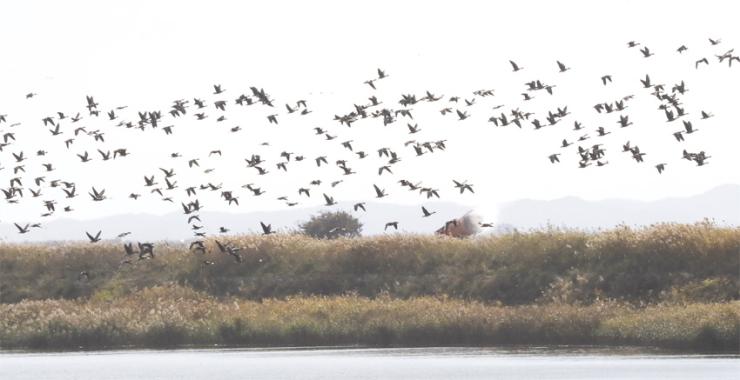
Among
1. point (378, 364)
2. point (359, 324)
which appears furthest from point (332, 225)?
point (378, 364)

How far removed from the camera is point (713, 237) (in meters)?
62.0

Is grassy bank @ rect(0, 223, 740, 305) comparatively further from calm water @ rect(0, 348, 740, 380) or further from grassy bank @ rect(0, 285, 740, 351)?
calm water @ rect(0, 348, 740, 380)

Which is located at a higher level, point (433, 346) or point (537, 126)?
point (537, 126)

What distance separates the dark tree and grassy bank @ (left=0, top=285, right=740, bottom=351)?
41882 mm

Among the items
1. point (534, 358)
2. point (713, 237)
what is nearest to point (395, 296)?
A: point (713, 237)

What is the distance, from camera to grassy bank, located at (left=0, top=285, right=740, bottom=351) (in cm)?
5166

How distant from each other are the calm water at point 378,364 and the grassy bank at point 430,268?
1034 cm

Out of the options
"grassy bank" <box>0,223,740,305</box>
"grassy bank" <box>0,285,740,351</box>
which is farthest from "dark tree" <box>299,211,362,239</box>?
"grassy bank" <box>0,285,740,351</box>

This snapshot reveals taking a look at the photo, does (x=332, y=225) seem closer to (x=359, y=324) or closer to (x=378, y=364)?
(x=359, y=324)

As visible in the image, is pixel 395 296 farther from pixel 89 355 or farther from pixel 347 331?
pixel 89 355

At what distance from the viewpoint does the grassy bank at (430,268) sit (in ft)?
200

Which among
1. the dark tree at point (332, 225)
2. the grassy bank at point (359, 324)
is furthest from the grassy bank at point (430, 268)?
the dark tree at point (332, 225)

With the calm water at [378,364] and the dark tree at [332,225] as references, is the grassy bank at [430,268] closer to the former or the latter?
the calm water at [378,364]

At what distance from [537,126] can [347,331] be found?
36.7 ft
